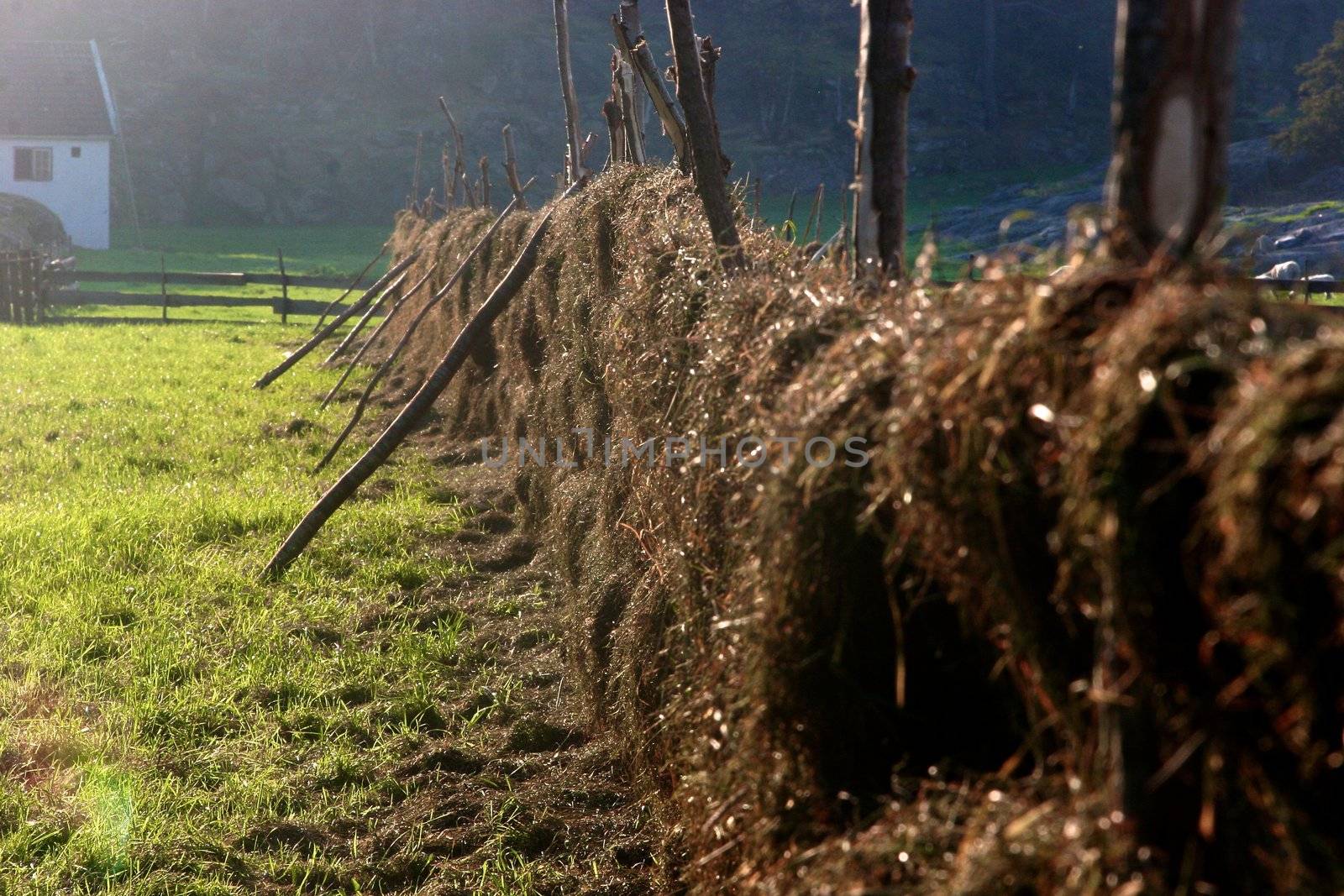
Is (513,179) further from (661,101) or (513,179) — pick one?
(661,101)

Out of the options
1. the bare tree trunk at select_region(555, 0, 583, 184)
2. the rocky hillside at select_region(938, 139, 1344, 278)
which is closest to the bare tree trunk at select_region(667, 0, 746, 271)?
the bare tree trunk at select_region(555, 0, 583, 184)

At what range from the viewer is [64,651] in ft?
18.1

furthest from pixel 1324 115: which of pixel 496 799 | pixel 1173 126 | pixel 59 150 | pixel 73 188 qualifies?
pixel 59 150

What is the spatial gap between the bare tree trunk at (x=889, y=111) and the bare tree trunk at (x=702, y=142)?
1.83ft

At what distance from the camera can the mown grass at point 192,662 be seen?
4031mm

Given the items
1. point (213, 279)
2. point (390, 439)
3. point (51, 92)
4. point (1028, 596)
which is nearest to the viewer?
point (1028, 596)

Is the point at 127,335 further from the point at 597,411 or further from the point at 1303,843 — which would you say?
the point at 1303,843

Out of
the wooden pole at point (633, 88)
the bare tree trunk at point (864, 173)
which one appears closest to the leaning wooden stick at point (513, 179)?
the wooden pole at point (633, 88)

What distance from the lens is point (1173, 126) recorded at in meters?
1.92

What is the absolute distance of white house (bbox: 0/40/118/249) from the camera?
1630 inches

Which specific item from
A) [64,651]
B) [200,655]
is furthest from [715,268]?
[64,651]

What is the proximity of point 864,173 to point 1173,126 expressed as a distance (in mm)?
1503

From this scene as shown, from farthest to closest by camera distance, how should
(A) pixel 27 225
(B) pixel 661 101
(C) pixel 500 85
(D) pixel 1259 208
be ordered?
1. (C) pixel 500 85
2. (A) pixel 27 225
3. (D) pixel 1259 208
4. (B) pixel 661 101

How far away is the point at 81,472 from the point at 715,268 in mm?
6671
